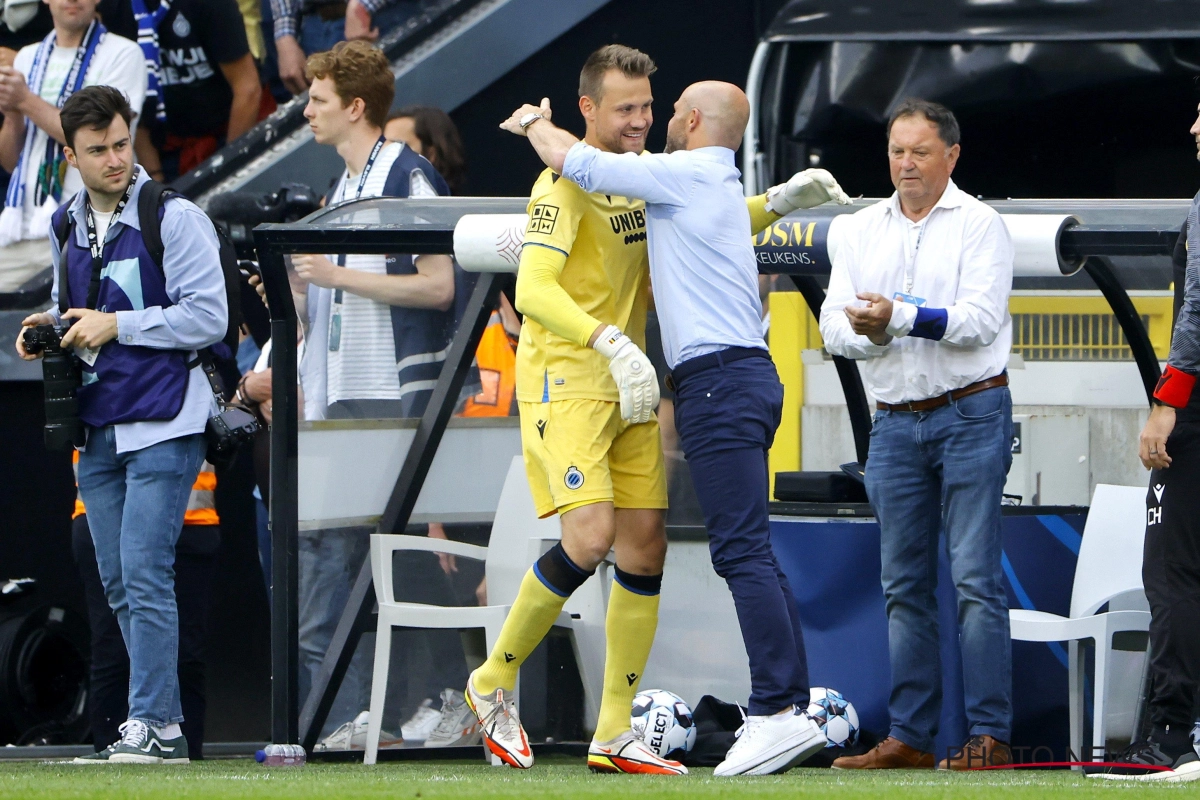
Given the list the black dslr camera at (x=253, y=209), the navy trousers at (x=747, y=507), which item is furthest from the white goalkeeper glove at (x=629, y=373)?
the black dslr camera at (x=253, y=209)

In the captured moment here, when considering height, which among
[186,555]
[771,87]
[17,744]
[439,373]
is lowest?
[17,744]

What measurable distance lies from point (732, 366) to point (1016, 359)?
1.76 meters

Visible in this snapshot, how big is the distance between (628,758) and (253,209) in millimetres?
3176

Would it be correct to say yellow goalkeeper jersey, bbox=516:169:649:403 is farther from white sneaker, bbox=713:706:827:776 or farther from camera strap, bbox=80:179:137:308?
camera strap, bbox=80:179:137:308

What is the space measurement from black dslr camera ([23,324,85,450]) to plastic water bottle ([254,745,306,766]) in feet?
3.88

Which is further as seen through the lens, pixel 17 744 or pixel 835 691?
pixel 17 744

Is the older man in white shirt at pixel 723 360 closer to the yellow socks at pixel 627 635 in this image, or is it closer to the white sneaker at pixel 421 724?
the yellow socks at pixel 627 635

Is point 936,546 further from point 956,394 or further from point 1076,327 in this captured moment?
point 1076,327

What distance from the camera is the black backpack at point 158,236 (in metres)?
5.86

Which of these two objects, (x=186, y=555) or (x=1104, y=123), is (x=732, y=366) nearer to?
(x=186, y=555)

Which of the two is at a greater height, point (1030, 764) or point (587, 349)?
point (587, 349)

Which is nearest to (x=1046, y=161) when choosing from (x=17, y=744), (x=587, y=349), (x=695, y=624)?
(x=695, y=624)

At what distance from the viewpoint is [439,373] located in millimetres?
6434

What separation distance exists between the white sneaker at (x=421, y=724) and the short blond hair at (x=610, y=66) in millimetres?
2224
